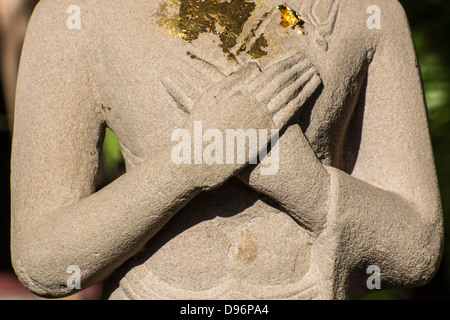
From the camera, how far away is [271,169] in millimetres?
1318

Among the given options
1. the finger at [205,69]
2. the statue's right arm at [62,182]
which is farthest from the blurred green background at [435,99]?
the finger at [205,69]

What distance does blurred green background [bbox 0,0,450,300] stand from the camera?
3.50m

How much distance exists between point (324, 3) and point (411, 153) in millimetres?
441

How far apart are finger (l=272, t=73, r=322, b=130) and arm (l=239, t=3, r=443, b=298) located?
0.04m

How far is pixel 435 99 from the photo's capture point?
3467 millimetres

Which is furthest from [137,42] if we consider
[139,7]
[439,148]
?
[439,148]

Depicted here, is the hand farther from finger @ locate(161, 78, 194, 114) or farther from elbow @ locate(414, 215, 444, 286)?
elbow @ locate(414, 215, 444, 286)

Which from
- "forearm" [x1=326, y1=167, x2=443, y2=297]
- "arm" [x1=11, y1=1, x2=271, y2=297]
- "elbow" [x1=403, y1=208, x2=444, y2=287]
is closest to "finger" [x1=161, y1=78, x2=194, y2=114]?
"arm" [x1=11, y1=1, x2=271, y2=297]

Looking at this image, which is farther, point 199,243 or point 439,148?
point 439,148

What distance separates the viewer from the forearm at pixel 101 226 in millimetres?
1301

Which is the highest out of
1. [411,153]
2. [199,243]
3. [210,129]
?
[210,129]

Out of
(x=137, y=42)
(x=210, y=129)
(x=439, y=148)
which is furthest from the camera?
(x=439, y=148)
